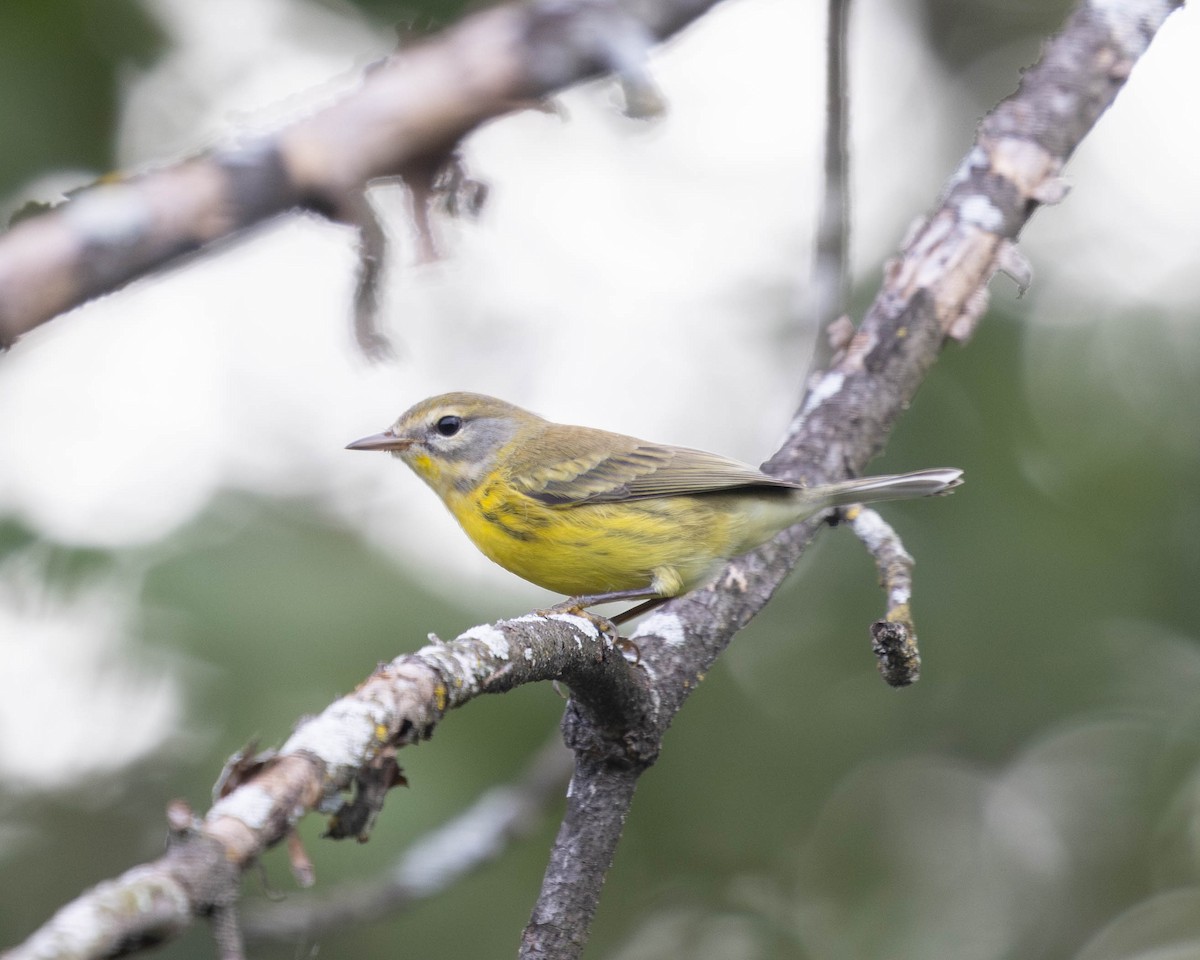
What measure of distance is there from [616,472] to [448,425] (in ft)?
3.53

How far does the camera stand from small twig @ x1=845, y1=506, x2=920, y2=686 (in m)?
2.98

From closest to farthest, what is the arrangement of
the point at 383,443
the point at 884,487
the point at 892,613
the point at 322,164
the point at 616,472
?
the point at 322,164 → the point at 892,613 → the point at 884,487 → the point at 616,472 → the point at 383,443

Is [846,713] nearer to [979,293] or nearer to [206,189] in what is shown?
[979,293]

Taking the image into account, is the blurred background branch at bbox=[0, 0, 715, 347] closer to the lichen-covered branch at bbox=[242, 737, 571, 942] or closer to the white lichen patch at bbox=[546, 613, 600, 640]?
the white lichen patch at bbox=[546, 613, 600, 640]

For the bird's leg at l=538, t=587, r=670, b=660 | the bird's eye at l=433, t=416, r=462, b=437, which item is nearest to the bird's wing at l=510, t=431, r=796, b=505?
→ the bird's leg at l=538, t=587, r=670, b=660

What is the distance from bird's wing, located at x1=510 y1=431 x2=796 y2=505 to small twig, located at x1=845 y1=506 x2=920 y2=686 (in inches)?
31.0

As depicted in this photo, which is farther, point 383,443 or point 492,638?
point 383,443

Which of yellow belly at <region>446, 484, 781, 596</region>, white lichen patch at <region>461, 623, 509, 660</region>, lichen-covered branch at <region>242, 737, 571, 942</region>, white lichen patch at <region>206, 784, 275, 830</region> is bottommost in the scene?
white lichen patch at <region>206, 784, 275, 830</region>

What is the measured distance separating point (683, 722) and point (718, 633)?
3.10 m

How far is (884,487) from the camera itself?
444 centimetres

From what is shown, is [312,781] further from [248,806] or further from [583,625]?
[583,625]

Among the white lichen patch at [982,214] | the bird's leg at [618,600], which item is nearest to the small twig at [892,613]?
the bird's leg at [618,600]

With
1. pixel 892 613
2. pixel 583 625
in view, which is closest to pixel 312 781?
pixel 583 625

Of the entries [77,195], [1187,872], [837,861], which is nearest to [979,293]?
[77,195]
